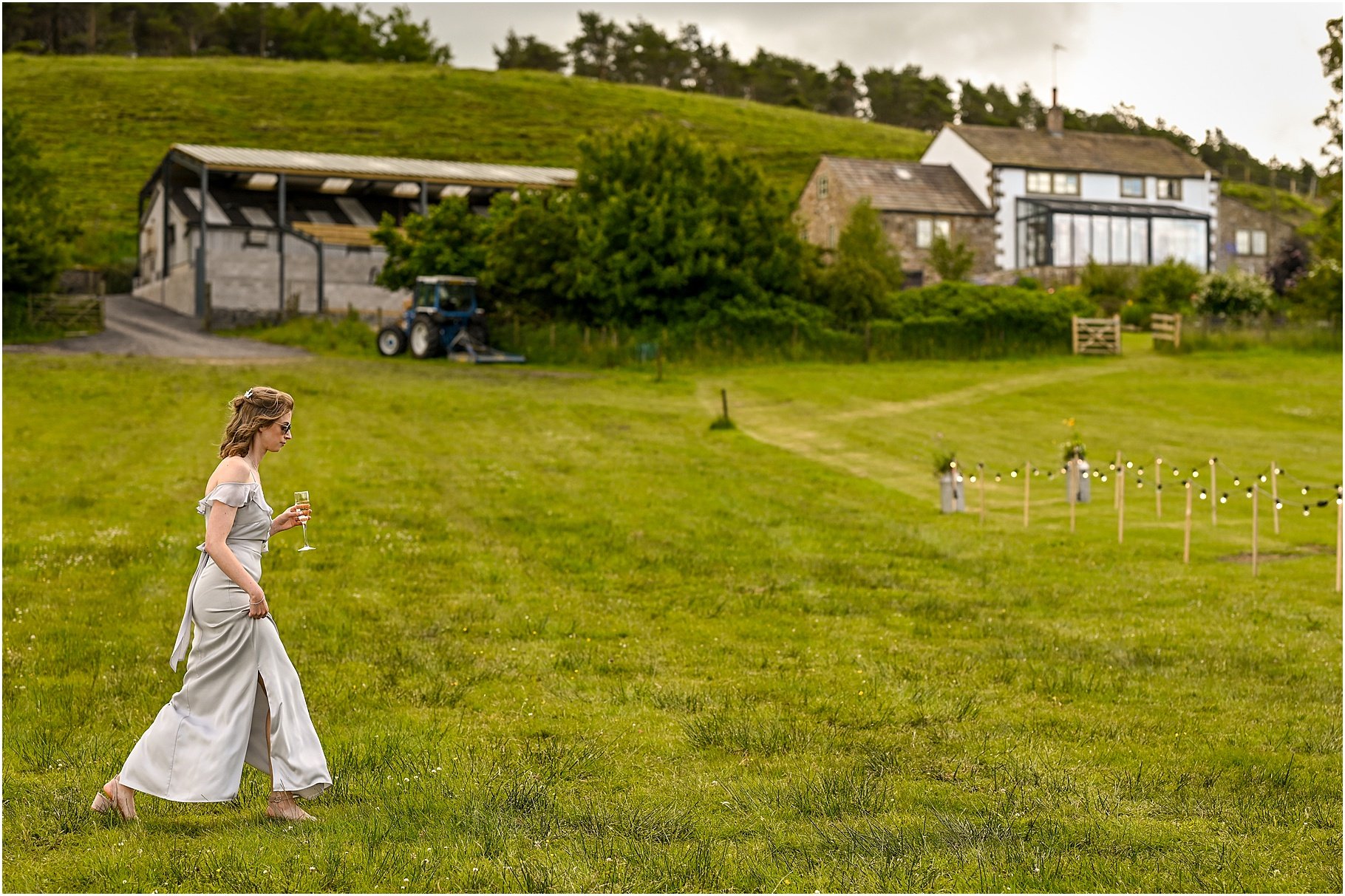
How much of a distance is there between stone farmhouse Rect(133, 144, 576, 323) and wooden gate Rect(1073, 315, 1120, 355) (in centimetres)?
2296

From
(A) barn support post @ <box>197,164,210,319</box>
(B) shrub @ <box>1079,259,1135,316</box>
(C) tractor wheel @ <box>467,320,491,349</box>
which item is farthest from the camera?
(B) shrub @ <box>1079,259,1135,316</box>

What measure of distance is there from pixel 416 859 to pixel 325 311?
1923 inches

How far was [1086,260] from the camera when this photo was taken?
68.8 metres

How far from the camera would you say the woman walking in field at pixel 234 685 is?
21.7 ft

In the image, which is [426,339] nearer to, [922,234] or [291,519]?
[922,234]

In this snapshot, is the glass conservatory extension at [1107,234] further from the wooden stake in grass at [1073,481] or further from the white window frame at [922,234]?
the wooden stake in grass at [1073,481]

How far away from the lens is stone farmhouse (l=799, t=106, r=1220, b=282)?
69188 mm

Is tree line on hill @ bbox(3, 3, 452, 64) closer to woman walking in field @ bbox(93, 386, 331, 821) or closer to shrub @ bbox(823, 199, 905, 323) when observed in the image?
shrub @ bbox(823, 199, 905, 323)

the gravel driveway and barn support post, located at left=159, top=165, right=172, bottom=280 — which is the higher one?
barn support post, located at left=159, top=165, right=172, bottom=280

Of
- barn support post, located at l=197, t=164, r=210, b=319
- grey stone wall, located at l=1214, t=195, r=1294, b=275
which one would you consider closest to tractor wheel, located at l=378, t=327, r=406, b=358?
barn support post, located at l=197, t=164, r=210, b=319

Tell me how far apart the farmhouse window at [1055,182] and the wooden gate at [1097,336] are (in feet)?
80.8

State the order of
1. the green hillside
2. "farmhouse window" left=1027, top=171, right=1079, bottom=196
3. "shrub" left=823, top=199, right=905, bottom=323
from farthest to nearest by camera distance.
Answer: the green hillside
"farmhouse window" left=1027, top=171, right=1079, bottom=196
"shrub" left=823, top=199, right=905, bottom=323

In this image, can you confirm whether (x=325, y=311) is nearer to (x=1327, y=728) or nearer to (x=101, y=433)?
(x=101, y=433)

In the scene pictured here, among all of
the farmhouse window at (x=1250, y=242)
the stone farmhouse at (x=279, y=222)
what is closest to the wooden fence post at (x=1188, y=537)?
the stone farmhouse at (x=279, y=222)
